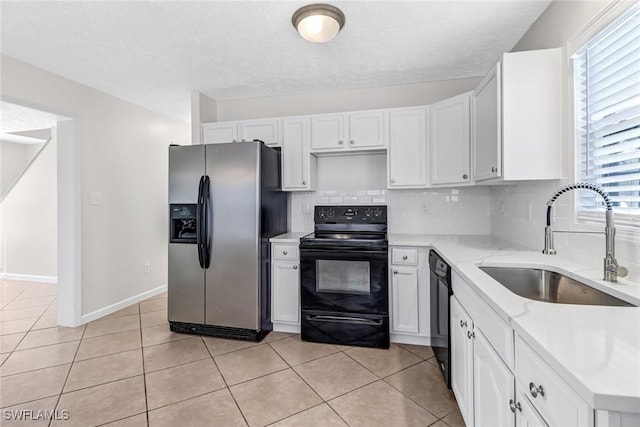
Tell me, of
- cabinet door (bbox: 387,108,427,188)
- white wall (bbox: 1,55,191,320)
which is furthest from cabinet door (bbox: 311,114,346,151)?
white wall (bbox: 1,55,191,320)

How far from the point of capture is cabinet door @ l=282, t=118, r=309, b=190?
10.4ft

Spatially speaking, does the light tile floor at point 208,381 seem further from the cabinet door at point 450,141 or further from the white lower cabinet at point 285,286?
the cabinet door at point 450,141

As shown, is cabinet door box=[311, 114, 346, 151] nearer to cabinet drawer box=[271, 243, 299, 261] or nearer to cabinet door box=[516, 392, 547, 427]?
cabinet drawer box=[271, 243, 299, 261]

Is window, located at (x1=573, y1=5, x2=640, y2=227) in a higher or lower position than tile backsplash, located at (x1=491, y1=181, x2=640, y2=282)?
higher

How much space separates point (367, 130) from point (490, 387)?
233 cm

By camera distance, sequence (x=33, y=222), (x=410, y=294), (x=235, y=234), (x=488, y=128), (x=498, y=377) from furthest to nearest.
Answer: (x=33, y=222) < (x=235, y=234) < (x=410, y=294) < (x=488, y=128) < (x=498, y=377)

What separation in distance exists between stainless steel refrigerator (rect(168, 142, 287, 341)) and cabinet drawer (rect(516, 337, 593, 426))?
2.15 metres

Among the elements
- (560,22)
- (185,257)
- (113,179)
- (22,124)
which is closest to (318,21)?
(560,22)

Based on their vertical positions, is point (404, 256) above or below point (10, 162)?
below

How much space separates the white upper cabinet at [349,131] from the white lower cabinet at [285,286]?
1.05m

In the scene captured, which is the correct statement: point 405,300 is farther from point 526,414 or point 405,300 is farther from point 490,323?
point 526,414

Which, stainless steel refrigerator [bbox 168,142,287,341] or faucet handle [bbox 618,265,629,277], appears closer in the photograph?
faucet handle [bbox 618,265,629,277]

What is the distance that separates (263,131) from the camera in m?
3.27

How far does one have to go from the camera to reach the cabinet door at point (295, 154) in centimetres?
316
